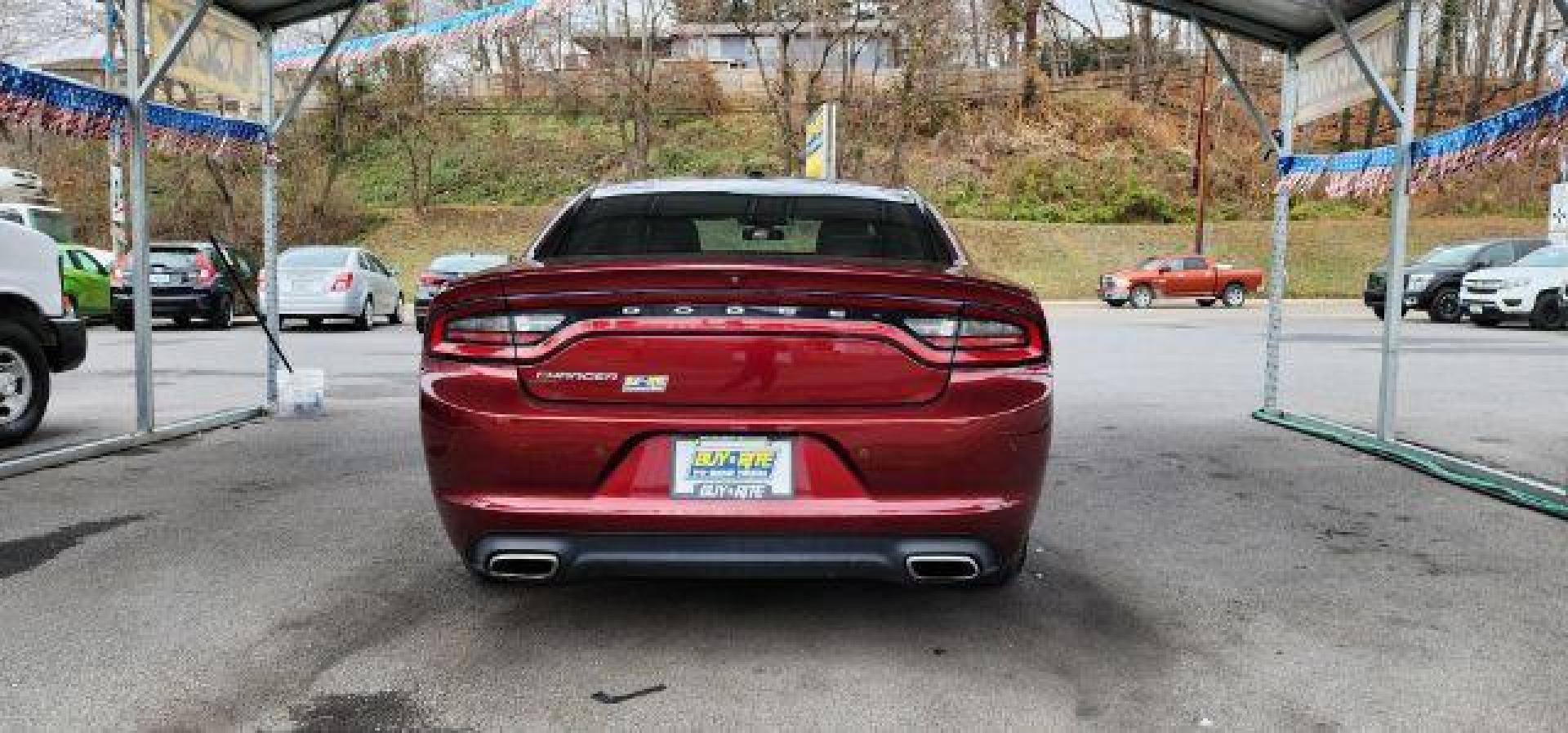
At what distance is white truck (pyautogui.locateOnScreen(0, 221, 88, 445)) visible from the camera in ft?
23.8

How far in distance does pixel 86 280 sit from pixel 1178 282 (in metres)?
23.8

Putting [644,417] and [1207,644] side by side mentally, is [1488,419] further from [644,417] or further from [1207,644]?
[644,417]

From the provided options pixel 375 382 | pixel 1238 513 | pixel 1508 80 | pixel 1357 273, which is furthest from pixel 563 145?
pixel 1238 513

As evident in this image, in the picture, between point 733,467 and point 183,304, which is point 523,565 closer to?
point 733,467

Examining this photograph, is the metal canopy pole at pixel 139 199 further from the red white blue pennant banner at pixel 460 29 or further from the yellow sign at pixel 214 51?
the red white blue pennant banner at pixel 460 29

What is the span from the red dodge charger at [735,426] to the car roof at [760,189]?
4.96ft

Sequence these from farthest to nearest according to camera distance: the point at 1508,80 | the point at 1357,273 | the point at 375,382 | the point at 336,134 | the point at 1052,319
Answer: the point at 1508,80 < the point at 336,134 < the point at 1357,273 < the point at 1052,319 < the point at 375,382

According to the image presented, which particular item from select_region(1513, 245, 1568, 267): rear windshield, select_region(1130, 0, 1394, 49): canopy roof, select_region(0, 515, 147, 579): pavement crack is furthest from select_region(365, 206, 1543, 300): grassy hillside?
select_region(0, 515, 147, 579): pavement crack

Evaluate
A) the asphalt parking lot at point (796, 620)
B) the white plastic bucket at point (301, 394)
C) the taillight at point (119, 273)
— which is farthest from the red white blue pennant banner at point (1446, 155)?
the taillight at point (119, 273)

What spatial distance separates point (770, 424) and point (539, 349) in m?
0.68

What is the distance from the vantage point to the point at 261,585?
4.32 meters

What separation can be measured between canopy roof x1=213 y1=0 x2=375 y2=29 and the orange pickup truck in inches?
917

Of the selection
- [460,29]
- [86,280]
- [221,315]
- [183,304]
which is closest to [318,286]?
[221,315]

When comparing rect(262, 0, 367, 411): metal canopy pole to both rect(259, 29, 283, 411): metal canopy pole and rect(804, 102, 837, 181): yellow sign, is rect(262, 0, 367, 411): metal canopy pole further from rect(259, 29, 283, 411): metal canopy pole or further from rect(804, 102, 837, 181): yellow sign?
rect(804, 102, 837, 181): yellow sign
